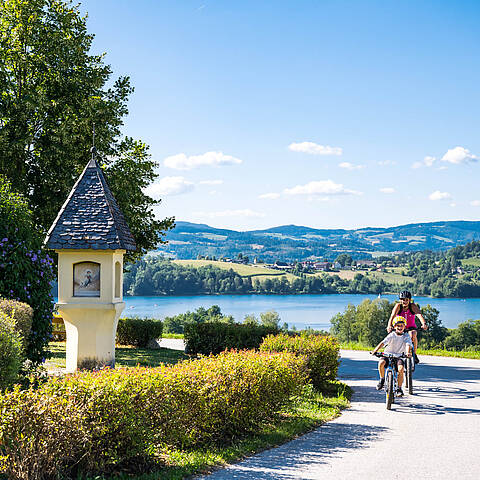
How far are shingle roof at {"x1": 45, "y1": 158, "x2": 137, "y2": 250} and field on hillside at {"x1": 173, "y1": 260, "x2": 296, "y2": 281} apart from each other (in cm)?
9367

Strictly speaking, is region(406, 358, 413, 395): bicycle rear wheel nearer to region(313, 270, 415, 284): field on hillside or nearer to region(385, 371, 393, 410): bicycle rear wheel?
region(385, 371, 393, 410): bicycle rear wheel

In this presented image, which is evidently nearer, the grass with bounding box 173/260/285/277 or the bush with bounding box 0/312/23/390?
the bush with bounding box 0/312/23/390

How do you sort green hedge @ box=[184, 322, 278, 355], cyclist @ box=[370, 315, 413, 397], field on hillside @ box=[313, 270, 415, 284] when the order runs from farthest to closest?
field on hillside @ box=[313, 270, 415, 284] → green hedge @ box=[184, 322, 278, 355] → cyclist @ box=[370, 315, 413, 397]

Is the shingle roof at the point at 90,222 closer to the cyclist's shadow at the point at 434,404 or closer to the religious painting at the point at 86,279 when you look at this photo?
the religious painting at the point at 86,279

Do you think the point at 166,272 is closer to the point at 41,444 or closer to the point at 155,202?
the point at 155,202

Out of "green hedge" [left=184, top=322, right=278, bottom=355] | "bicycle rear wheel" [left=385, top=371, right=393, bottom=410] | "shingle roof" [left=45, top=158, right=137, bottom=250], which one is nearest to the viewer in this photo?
"bicycle rear wheel" [left=385, top=371, right=393, bottom=410]

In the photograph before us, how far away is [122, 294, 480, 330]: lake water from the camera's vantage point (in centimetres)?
6769

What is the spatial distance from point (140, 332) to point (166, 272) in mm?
72019

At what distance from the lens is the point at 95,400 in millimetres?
5199

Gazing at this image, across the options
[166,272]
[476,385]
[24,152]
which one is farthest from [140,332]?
[166,272]

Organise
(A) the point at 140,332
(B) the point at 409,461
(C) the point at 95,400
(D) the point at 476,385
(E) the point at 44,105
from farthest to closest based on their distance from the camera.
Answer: (A) the point at 140,332
(E) the point at 44,105
(D) the point at 476,385
(B) the point at 409,461
(C) the point at 95,400

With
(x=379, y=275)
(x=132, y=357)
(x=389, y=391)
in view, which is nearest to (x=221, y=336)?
(x=132, y=357)

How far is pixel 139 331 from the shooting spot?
19.6 meters

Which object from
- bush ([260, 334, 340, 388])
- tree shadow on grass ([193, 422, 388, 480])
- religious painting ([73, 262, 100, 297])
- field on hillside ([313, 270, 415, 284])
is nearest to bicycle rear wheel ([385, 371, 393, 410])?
bush ([260, 334, 340, 388])
